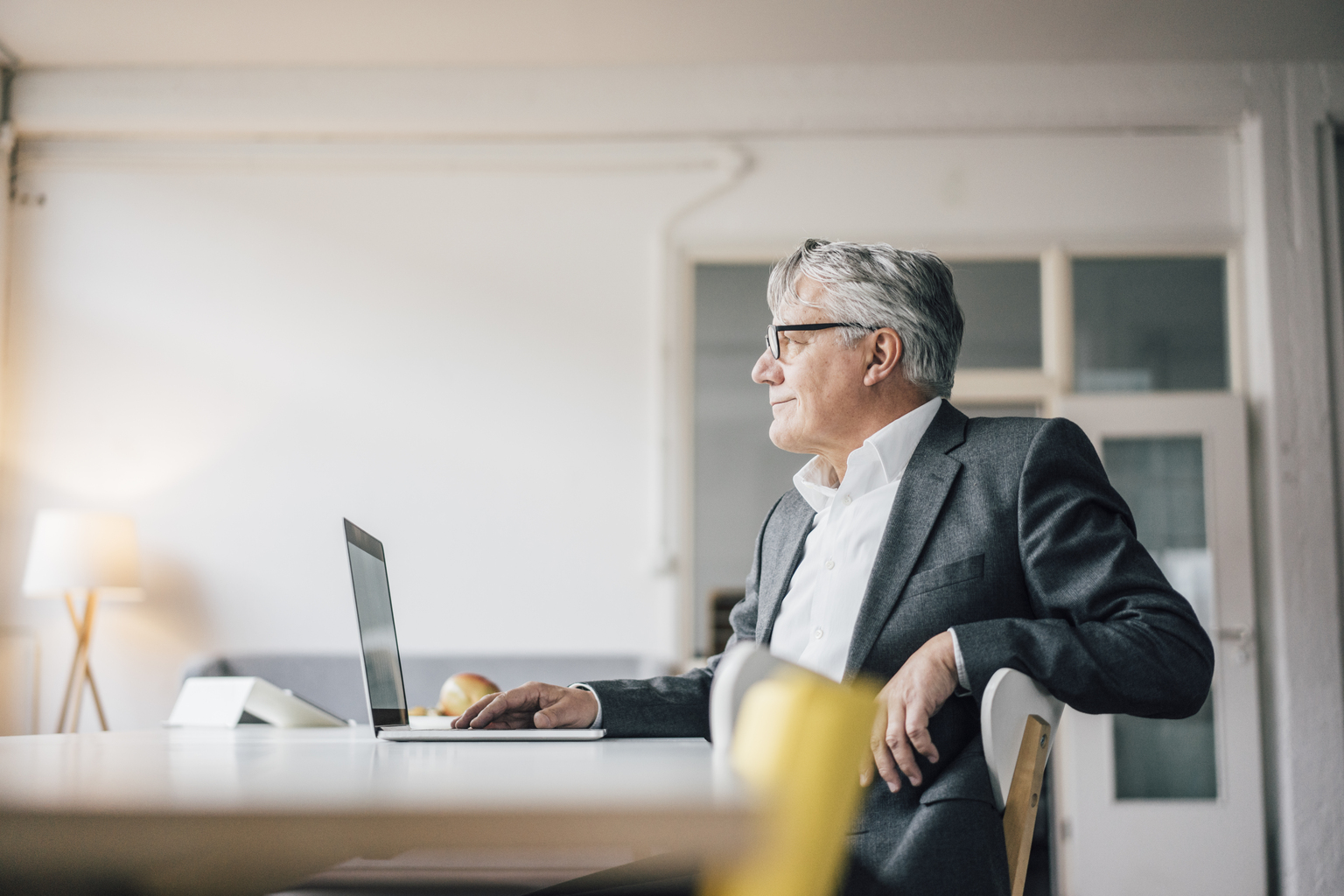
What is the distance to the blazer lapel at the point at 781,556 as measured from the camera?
5.25 ft

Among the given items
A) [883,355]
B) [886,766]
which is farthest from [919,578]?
[883,355]

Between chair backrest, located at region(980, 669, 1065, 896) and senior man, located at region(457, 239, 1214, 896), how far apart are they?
3 centimetres

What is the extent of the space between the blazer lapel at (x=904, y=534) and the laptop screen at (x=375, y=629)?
0.57 metres

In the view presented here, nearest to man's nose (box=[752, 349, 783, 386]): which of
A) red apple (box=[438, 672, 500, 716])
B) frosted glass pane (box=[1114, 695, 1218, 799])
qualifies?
red apple (box=[438, 672, 500, 716])

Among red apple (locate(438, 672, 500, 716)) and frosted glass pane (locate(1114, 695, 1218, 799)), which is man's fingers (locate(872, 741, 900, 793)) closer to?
red apple (locate(438, 672, 500, 716))

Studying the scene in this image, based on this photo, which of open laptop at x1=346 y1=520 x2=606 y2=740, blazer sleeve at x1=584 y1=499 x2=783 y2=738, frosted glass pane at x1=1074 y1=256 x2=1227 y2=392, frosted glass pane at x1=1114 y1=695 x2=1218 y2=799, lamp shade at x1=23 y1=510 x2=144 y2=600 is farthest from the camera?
frosted glass pane at x1=1074 y1=256 x2=1227 y2=392

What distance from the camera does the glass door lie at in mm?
4508

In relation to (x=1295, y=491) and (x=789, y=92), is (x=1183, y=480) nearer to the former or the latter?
(x=1295, y=491)

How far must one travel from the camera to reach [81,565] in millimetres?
4434

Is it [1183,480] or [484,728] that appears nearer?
[484,728]

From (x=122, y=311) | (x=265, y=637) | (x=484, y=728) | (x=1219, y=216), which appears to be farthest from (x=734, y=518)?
(x=484, y=728)

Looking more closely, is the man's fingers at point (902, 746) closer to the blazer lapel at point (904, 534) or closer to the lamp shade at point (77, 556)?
the blazer lapel at point (904, 534)

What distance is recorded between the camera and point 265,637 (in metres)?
4.88

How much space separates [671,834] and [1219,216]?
533 cm
